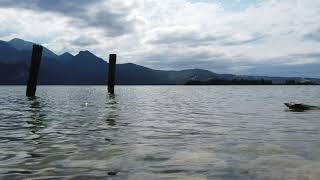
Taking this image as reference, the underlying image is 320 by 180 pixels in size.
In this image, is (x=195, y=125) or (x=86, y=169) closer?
(x=86, y=169)

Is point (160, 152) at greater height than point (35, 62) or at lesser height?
lesser

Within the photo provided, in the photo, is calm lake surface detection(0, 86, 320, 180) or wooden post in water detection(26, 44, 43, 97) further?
wooden post in water detection(26, 44, 43, 97)

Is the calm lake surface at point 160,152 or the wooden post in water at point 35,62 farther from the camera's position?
the wooden post in water at point 35,62

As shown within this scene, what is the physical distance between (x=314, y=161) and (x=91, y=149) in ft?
16.3

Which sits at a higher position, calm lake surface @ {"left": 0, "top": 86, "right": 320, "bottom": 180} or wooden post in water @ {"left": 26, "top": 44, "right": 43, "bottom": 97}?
wooden post in water @ {"left": 26, "top": 44, "right": 43, "bottom": 97}

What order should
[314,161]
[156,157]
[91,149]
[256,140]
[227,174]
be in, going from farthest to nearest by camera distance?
[256,140] < [91,149] < [156,157] < [314,161] < [227,174]

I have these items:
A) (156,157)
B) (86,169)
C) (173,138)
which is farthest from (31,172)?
(173,138)

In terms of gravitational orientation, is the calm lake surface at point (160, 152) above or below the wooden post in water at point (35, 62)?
below

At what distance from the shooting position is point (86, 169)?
7164 mm

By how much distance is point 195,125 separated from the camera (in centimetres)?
1493

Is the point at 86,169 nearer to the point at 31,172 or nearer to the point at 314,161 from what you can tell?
the point at 31,172

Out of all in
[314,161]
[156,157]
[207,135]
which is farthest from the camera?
[207,135]

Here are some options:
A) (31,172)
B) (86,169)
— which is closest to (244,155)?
(86,169)

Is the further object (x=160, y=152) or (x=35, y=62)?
(x=35, y=62)
